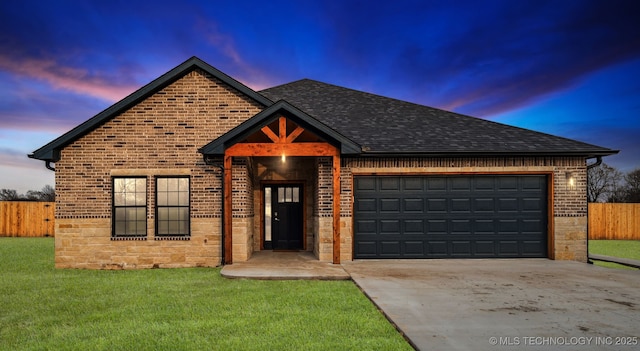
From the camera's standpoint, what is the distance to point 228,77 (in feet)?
37.8

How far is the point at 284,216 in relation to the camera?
13906mm

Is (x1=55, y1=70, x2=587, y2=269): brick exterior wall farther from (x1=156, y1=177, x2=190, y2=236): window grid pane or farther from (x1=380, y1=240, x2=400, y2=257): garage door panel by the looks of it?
(x1=380, y1=240, x2=400, y2=257): garage door panel

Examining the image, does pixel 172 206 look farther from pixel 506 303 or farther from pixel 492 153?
pixel 492 153

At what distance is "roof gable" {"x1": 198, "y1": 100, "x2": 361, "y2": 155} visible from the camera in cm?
1035

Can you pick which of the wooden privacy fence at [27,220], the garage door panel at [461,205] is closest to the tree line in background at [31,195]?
the wooden privacy fence at [27,220]

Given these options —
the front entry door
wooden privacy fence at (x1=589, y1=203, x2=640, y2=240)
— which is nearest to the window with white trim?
the front entry door

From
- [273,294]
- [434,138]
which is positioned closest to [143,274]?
[273,294]

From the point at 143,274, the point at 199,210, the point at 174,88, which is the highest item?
the point at 174,88

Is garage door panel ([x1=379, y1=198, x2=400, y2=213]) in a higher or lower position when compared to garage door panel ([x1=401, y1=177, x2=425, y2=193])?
lower

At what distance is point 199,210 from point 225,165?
1.80 meters

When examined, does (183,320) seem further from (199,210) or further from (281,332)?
(199,210)

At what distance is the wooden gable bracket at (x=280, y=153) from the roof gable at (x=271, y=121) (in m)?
0.15

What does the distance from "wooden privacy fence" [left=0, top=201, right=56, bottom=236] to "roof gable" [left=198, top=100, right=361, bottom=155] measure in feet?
59.3

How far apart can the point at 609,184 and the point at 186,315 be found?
4269 cm
